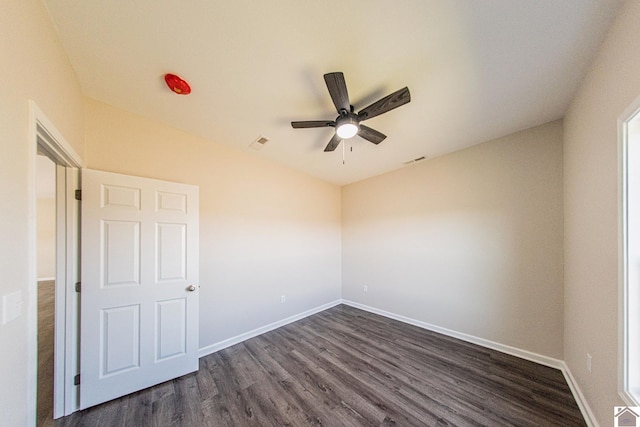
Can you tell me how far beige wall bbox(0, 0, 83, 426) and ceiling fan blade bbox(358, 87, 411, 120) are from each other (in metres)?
1.94

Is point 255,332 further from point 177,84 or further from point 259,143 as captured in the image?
point 177,84

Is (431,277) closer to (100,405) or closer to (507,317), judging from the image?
(507,317)

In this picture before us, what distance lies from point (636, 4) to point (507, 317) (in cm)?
281

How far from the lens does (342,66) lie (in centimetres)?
159

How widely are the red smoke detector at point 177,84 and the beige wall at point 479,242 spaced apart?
10.2 ft

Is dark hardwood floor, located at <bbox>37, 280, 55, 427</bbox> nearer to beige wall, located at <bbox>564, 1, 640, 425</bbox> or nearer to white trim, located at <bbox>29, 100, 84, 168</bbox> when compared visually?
white trim, located at <bbox>29, 100, 84, 168</bbox>

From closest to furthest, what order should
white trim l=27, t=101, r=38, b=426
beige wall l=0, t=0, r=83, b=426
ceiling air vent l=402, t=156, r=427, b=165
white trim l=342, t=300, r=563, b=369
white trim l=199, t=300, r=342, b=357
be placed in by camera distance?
beige wall l=0, t=0, r=83, b=426 → white trim l=27, t=101, r=38, b=426 → white trim l=342, t=300, r=563, b=369 → white trim l=199, t=300, r=342, b=357 → ceiling air vent l=402, t=156, r=427, b=165

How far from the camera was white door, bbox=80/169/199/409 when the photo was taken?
5.97 ft

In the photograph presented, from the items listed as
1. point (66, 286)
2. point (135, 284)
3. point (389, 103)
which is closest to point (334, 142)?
point (389, 103)

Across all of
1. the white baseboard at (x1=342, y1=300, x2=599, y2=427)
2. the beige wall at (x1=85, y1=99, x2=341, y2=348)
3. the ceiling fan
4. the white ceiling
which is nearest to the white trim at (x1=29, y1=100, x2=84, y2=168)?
the beige wall at (x1=85, y1=99, x2=341, y2=348)

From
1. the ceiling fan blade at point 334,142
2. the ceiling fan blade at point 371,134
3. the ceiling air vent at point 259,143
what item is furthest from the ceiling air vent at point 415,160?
the ceiling air vent at point 259,143

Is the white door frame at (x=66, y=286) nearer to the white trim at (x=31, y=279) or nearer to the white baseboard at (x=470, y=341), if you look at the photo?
the white trim at (x=31, y=279)

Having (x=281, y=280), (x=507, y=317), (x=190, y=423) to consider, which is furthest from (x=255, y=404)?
(x=507, y=317)

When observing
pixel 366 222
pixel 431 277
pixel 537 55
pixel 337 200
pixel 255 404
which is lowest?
pixel 255 404
